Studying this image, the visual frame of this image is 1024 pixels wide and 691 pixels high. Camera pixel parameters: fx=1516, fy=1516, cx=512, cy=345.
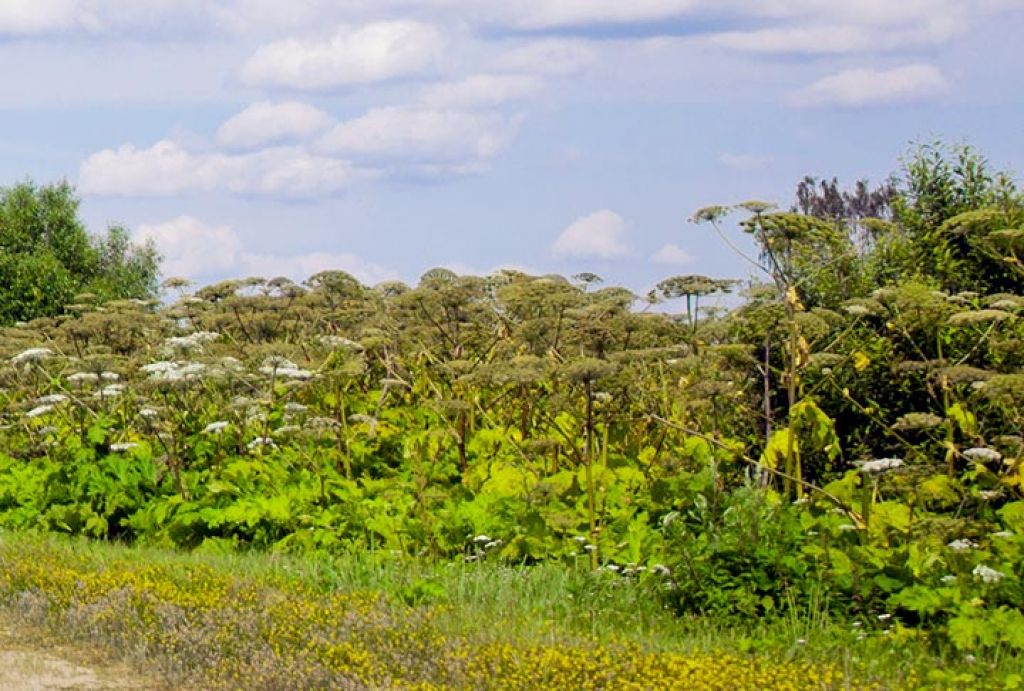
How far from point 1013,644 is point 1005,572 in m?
0.87

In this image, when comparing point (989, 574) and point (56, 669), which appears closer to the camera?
point (989, 574)

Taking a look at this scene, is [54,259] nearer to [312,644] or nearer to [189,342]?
[189,342]

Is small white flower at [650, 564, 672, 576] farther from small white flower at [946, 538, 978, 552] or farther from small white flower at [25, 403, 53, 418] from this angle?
small white flower at [25, 403, 53, 418]

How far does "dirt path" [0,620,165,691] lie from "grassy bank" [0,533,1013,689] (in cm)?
12

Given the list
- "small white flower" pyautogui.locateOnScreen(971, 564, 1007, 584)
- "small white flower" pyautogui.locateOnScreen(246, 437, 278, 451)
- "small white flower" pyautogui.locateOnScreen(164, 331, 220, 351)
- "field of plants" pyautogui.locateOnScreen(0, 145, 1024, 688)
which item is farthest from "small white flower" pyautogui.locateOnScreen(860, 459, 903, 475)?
"small white flower" pyautogui.locateOnScreen(164, 331, 220, 351)

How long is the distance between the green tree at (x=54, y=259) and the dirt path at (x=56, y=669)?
66.4ft

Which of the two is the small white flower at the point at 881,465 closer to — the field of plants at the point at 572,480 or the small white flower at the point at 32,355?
the field of plants at the point at 572,480

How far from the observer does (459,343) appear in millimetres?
12695

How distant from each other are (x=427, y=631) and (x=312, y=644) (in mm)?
556

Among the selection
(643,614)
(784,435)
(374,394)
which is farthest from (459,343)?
(643,614)

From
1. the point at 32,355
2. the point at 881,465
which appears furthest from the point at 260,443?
the point at 881,465

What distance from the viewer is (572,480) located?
397 inches

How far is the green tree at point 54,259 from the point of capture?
96.5 feet

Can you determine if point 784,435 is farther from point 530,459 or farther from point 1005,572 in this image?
point 530,459
